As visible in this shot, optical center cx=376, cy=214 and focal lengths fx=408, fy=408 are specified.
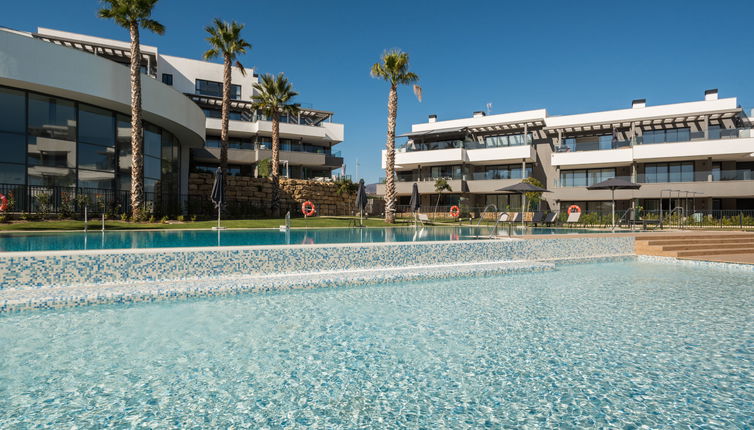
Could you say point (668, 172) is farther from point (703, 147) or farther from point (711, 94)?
point (711, 94)

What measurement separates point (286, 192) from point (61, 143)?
55.6 ft

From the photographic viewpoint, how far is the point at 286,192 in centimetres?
A: 3166

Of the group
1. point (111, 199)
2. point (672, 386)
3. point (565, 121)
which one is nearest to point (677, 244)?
point (672, 386)

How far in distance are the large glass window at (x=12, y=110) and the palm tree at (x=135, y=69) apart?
3.41 meters

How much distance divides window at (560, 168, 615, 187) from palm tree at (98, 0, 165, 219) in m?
31.4

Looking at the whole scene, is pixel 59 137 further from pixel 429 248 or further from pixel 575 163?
pixel 575 163

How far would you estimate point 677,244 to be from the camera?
13422 millimetres

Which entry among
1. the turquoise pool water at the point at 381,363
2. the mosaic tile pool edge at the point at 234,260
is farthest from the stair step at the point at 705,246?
the turquoise pool water at the point at 381,363

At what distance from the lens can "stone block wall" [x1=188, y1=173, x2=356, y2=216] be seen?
2788cm

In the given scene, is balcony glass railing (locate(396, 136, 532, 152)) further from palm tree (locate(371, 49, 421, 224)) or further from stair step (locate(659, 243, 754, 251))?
stair step (locate(659, 243, 754, 251))

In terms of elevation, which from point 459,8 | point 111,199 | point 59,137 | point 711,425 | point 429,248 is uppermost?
point 459,8

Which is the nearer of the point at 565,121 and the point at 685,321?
the point at 685,321

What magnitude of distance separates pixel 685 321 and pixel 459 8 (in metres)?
30.2

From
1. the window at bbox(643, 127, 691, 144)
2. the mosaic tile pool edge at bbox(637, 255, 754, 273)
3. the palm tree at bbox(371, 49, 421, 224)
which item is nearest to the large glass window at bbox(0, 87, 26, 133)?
the palm tree at bbox(371, 49, 421, 224)
